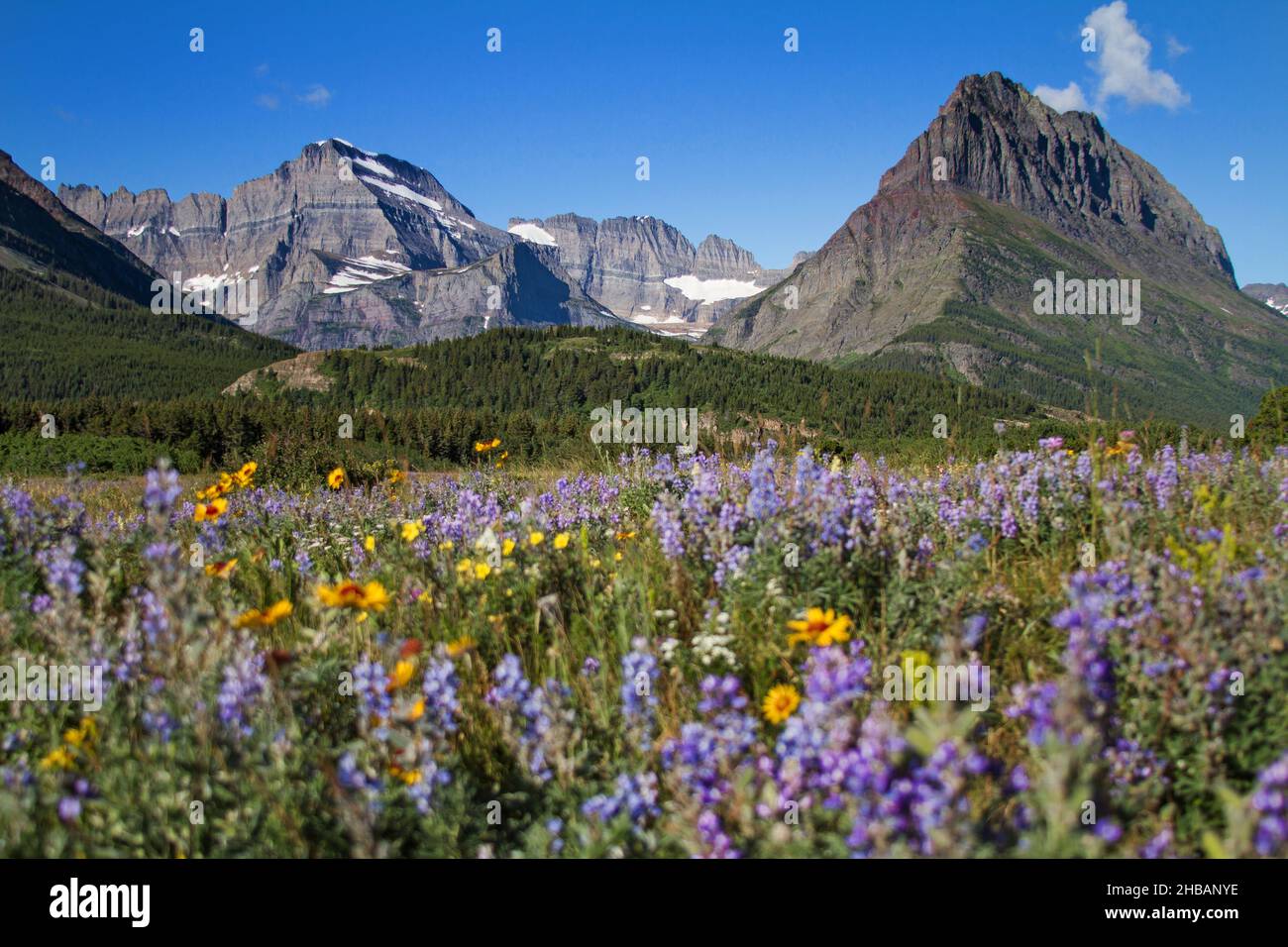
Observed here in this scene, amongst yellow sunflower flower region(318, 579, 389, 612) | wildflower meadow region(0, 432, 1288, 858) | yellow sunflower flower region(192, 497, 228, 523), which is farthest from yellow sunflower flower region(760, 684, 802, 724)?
yellow sunflower flower region(192, 497, 228, 523)

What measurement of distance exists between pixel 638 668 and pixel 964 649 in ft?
6.42

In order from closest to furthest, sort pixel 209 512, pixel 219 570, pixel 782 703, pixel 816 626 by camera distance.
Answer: pixel 782 703 → pixel 816 626 → pixel 219 570 → pixel 209 512

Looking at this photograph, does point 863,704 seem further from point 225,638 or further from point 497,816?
point 225,638

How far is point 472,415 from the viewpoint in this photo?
68.6 m

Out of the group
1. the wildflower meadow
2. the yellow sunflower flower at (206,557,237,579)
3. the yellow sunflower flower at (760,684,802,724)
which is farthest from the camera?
the yellow sunflower flower at (206,557,237,579)

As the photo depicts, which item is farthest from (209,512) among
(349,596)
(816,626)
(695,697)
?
(816,626)

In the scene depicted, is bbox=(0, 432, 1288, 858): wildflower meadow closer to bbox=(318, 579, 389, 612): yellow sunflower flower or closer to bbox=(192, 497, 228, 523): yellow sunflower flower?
bbox=(318, 579, 389, 612): yellow sunflower flower

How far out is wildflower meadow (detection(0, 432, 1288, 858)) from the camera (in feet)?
7.90

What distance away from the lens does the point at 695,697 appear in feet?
12.1

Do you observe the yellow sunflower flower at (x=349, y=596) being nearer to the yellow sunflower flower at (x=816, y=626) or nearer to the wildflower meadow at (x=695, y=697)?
the wildflower meadow at (x=695, y=697)

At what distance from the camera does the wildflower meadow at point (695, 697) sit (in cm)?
241

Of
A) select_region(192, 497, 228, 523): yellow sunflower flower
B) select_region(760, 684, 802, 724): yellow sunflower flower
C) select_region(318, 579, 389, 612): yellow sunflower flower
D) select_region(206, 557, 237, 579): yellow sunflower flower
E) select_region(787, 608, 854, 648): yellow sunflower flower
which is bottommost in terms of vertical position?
select_region(760, 684, 802, 724): yellow sunflower flower

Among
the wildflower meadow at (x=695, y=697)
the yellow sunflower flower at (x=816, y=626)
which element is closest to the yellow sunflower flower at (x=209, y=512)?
the wildflower meadow at (x=695, y=697)

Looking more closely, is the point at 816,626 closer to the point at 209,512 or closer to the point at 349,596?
the point at 349,596
